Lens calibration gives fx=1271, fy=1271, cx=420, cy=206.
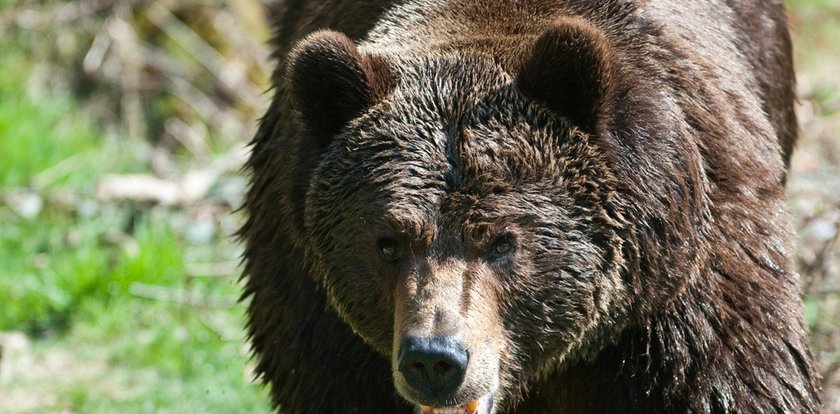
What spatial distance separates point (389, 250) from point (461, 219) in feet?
0.96

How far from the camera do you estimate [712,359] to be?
4.65m

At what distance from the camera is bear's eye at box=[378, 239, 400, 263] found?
4410 millimetres

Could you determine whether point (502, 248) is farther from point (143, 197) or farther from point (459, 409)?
point (143, 197)

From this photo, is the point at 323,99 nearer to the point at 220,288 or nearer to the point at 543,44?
the point at 543,44

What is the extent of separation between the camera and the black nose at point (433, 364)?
4.02m

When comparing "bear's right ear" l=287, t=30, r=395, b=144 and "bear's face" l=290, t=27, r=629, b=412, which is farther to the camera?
"bear's right ear" l=287, t=30, r=395, b=144

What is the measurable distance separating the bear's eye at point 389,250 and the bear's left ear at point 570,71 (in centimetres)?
72

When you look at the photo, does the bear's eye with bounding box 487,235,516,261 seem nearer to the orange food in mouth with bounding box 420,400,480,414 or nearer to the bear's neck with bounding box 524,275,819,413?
the orange food in mouth with bounding box 420,400,480,414

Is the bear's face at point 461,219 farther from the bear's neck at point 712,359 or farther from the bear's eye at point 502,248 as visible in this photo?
the bear's neck at point 712,359

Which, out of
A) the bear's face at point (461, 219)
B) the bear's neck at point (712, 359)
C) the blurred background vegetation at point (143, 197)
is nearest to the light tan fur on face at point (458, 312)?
the bear's face at point (461, 219)

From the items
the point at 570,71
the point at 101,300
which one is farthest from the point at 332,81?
the point at 101,300

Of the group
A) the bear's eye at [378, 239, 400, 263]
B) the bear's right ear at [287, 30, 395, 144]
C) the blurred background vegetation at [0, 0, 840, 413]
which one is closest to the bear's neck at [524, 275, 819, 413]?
the bear's eye at [378, 239, 400, 263]

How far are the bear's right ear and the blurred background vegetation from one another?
5.13 feet

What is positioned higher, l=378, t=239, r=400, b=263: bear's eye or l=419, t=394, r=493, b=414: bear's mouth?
l=378, t=239, r=400, b=263: bear's eye
